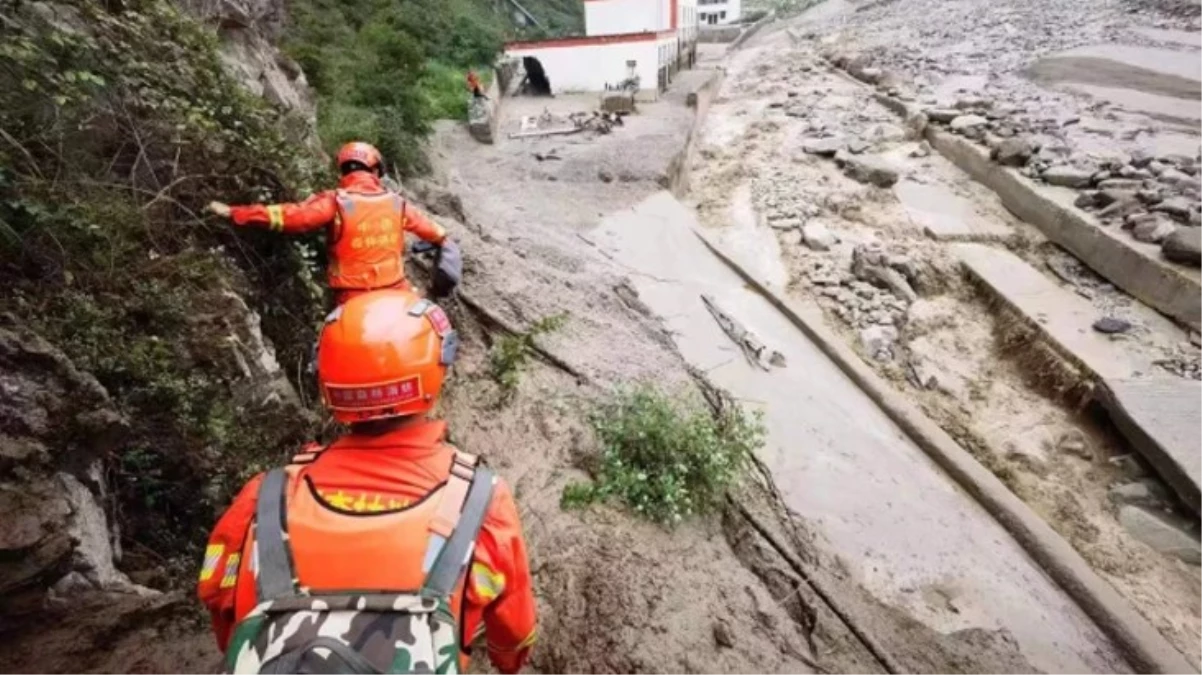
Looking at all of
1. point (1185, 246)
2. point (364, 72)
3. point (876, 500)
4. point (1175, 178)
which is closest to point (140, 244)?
point (876, 500)

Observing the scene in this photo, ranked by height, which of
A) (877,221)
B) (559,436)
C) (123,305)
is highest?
(123,305)

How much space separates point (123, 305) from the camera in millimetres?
2680

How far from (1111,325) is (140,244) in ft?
31.8

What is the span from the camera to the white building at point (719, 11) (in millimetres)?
45594

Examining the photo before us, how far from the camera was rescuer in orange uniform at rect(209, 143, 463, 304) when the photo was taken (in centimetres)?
373

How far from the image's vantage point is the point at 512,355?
5066mm

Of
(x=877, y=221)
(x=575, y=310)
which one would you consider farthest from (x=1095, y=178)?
(x=575, y=310)

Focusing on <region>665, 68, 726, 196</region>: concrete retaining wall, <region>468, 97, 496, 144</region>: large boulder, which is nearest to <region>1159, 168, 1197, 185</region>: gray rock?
<region>665, 68, 726, 196</region>: concrete retaining wall

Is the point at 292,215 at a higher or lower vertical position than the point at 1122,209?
higher

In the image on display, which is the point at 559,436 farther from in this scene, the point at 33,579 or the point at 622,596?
the point at 33,579

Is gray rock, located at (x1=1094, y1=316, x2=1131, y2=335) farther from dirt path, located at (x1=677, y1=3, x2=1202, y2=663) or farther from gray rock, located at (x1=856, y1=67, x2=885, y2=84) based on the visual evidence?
gray rock, located at (x1=856, y1=67, x2=885, y2=84)

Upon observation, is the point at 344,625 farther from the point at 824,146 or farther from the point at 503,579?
the point at 824,146

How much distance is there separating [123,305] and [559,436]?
2693mm

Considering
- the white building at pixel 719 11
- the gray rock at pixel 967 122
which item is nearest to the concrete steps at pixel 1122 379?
the gray rock at pixel 967 122
